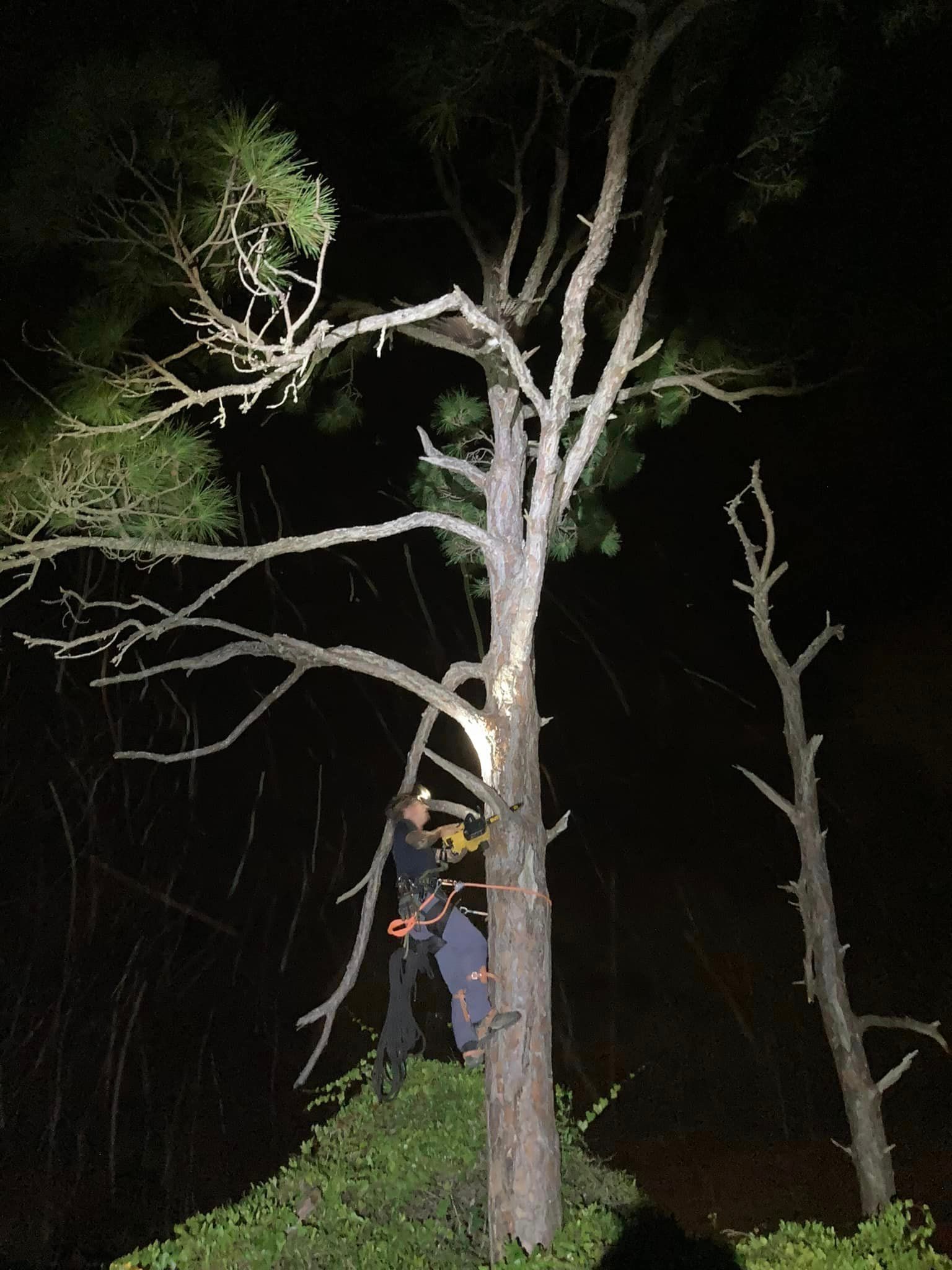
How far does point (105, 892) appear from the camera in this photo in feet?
52.9

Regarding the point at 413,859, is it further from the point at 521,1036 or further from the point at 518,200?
the point at 518,200

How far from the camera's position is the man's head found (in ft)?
13.5

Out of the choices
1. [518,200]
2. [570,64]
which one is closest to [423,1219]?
[518,200]

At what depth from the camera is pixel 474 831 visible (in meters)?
3.87

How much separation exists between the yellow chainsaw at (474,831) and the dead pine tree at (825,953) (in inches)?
68.4

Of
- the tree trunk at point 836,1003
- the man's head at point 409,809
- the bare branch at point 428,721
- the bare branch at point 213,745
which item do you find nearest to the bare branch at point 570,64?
the bare branch at point 428,721

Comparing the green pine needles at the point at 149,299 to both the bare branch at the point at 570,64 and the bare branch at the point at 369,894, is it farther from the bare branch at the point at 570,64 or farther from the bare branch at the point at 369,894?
the bare branch at the point at 369,894

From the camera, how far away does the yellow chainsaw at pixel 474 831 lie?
3846 millimetres

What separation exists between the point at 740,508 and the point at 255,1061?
604 inches

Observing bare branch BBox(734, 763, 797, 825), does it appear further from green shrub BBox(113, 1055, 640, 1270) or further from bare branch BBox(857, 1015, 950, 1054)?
green shrub BBox(113, 1055, 640, 1270)

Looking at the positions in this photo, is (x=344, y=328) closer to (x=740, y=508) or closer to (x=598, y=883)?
(x=740, y=508)

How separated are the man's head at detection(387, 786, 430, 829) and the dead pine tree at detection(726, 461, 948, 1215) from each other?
1917 millimetres

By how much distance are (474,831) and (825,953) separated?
2381 mm

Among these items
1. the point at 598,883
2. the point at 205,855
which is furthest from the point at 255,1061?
the point at 598,883
